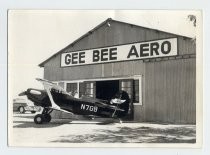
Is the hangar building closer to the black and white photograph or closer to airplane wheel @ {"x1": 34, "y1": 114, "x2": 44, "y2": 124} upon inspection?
the black and white photograph

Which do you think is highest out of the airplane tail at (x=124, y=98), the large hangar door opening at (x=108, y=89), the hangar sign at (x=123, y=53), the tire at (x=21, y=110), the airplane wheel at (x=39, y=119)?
the hangar sign at (x=123, y=53)

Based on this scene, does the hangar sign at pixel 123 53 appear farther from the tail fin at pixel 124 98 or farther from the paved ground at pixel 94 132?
the paved ground at pixel 94 132

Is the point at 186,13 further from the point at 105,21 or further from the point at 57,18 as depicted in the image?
the point at 57,18

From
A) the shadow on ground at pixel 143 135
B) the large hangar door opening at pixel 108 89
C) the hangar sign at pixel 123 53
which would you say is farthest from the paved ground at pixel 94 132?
the hangar sign at pixel 123 53

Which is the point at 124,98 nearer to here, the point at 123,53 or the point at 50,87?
the point at 123,53

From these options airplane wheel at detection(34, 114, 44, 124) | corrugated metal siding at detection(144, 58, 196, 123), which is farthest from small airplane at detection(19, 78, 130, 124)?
corrugated metal siding at detection(144, 58, 196, 123)
